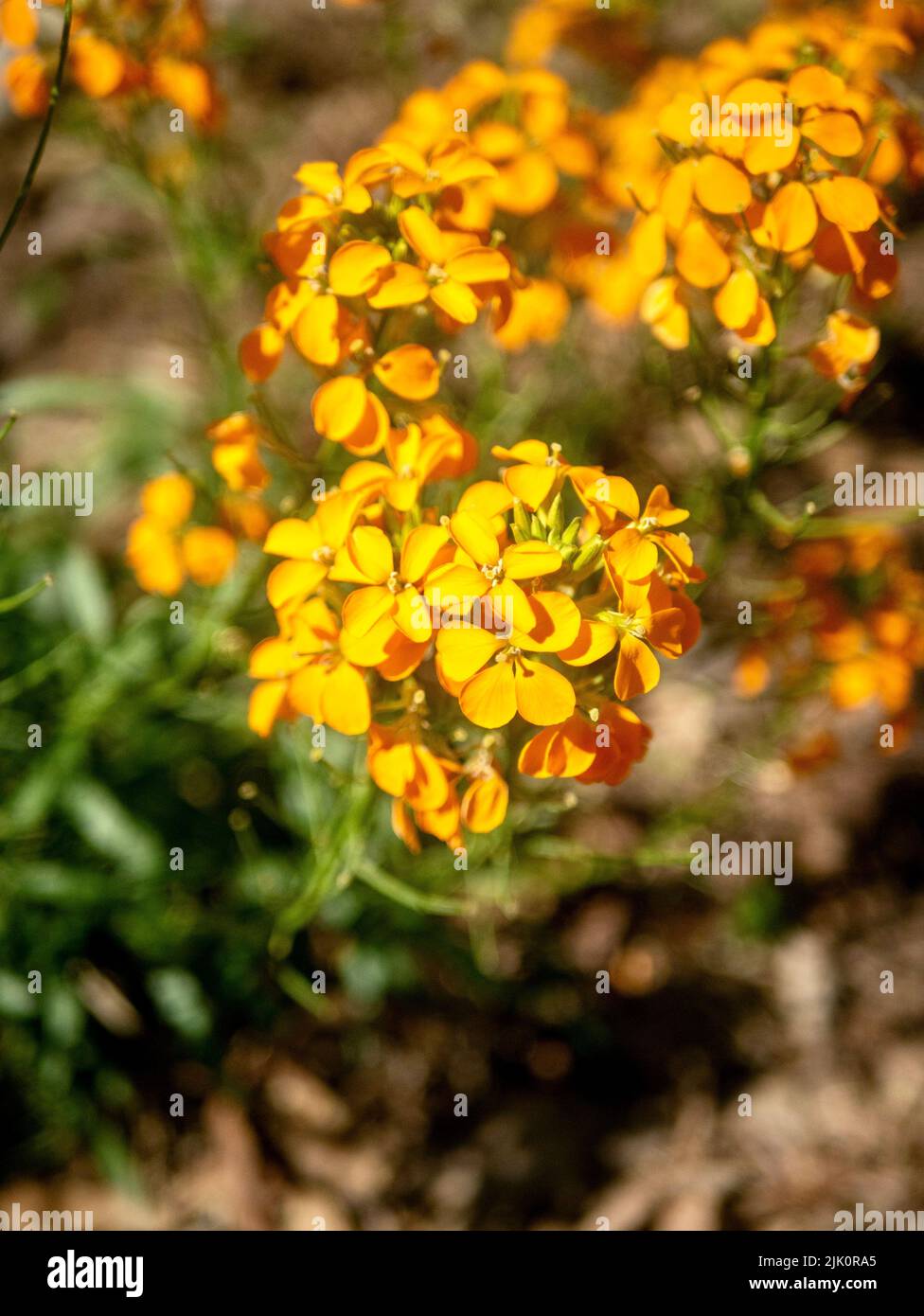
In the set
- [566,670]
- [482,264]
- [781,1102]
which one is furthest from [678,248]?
[781,1102]

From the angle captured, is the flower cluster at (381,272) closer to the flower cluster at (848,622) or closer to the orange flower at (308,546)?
A: the orange flower at (308,546)

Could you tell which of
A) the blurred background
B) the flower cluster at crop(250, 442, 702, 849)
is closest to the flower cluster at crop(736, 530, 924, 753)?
the blurred background

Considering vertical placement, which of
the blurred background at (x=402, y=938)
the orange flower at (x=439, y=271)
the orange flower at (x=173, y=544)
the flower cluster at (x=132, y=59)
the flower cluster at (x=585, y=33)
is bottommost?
the blurred background at (x=402, y=938)

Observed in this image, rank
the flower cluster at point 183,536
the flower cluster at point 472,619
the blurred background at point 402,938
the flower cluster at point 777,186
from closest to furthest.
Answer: the flower cluster at point 472,619, the flower cluster at point 777,186, the flower cluster at point 183,536, the blurred background at point 402,938

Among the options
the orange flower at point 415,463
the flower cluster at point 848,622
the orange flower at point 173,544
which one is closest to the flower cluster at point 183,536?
the orange flower at point 173,544

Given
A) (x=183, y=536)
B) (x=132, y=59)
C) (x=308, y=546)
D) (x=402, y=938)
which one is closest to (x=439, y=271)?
(x=308, y=546)
